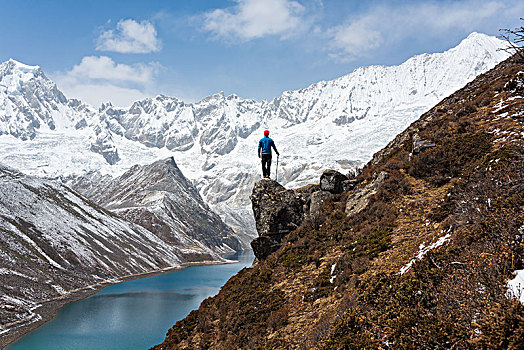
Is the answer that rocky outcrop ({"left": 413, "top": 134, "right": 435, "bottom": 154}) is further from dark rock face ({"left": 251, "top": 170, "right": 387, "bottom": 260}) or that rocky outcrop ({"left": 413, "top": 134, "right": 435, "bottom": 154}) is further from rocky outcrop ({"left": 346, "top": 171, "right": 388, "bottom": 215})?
dark rock face ({"left": 251, "top": 170, "right": 387, "bottom": 260})

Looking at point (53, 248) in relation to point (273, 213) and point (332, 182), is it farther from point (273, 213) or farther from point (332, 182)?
point (332, 182)

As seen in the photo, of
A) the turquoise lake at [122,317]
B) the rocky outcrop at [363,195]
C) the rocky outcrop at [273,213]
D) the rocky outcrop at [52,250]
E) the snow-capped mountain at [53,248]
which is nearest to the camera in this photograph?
the rocky outcrop at [363,195]

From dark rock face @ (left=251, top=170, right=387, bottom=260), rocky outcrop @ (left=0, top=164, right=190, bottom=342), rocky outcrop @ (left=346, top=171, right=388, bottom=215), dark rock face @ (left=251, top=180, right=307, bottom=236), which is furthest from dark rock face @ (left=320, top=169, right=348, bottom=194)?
rocky outcrop @ (left=0, top=164, right=190, bottom=342)

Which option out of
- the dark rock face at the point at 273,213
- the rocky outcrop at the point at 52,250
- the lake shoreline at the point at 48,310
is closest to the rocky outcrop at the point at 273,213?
the dark rock face at the point at 273,213

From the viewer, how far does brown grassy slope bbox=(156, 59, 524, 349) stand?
957 cm

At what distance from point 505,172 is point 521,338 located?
28.7 feet

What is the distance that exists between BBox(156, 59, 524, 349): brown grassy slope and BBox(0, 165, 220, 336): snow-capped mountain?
77948mm

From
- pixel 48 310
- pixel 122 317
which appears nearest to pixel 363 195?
pixel 122 317

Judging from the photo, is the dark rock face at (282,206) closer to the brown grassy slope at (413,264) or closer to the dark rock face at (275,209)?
the dark rock face at (275,209)

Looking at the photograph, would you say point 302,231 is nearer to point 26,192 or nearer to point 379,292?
point 379,292

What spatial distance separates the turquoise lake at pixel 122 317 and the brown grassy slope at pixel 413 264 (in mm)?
58987

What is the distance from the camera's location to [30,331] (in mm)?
77438

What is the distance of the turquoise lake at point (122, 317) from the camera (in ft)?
238

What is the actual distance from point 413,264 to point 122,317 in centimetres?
9472
